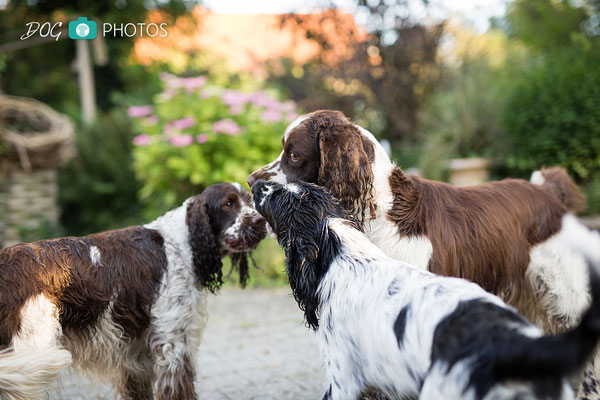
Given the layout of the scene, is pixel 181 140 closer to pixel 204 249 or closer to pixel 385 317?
pixel 204 249

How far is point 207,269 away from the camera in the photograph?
3.65 m

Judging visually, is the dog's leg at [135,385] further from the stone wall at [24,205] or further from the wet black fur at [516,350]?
the stone wall at [24,205]

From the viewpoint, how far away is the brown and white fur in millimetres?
2885

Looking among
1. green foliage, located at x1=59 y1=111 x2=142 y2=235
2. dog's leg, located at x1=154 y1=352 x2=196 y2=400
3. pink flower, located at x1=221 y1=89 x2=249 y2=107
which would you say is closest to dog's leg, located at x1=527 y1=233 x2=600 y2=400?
dog's leg, located at x1=154 y1=352 x2=196 y2=400

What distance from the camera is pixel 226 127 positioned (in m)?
8.16

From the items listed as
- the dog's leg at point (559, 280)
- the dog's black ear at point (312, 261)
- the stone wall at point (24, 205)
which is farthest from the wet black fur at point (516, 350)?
the stone wall at point (24, 205)

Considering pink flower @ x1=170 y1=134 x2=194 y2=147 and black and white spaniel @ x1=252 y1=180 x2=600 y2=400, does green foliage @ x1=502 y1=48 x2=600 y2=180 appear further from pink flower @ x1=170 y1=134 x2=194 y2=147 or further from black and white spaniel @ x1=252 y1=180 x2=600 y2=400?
black and white spaniel @ x1=252 y1=180 x2=600 y2=400

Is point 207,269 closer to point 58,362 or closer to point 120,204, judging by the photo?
point 58,362

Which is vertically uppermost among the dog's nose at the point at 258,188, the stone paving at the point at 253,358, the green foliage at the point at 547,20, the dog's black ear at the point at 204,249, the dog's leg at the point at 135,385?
the green foliage at the point at 547,20

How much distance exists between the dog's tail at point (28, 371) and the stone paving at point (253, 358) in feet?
1.50

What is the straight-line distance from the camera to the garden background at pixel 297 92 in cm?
833

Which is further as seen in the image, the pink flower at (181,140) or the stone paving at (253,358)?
the pink flower at (181,140)

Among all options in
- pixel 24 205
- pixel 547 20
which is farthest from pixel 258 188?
pixel 547 20

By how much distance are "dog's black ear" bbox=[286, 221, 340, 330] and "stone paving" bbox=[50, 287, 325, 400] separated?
1.73 feet
